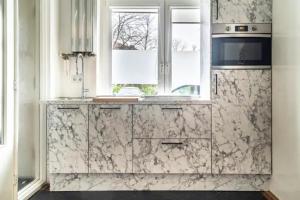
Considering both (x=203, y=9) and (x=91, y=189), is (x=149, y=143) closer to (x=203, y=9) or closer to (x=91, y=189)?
(x=91, y=189)

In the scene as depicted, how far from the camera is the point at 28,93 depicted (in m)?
3.72

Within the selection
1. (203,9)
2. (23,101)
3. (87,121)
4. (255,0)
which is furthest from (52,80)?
(255,0)

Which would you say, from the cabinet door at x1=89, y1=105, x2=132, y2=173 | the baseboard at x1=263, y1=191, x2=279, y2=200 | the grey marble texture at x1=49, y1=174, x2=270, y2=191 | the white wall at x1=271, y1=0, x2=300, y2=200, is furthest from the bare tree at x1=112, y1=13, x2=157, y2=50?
the baseboard at x1=263, y1=191, x2=279, y2=200

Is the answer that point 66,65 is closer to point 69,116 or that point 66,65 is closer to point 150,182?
point 69,116

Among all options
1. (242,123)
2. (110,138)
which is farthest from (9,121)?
(242,123)

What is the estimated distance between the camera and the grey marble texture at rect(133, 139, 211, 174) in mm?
3617

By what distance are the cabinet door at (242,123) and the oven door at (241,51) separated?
8 cm

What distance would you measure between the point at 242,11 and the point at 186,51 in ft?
2.84

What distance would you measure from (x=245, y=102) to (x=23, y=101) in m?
2.22

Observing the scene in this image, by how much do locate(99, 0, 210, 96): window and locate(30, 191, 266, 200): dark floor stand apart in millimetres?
1204

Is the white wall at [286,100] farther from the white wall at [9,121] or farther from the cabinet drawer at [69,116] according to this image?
the white wall at [9,121]

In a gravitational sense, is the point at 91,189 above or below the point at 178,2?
below

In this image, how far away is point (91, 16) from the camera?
13.6 ft

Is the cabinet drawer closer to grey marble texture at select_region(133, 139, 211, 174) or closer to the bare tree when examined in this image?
grey marble texture at select_region(133, 139, 211, 174)
